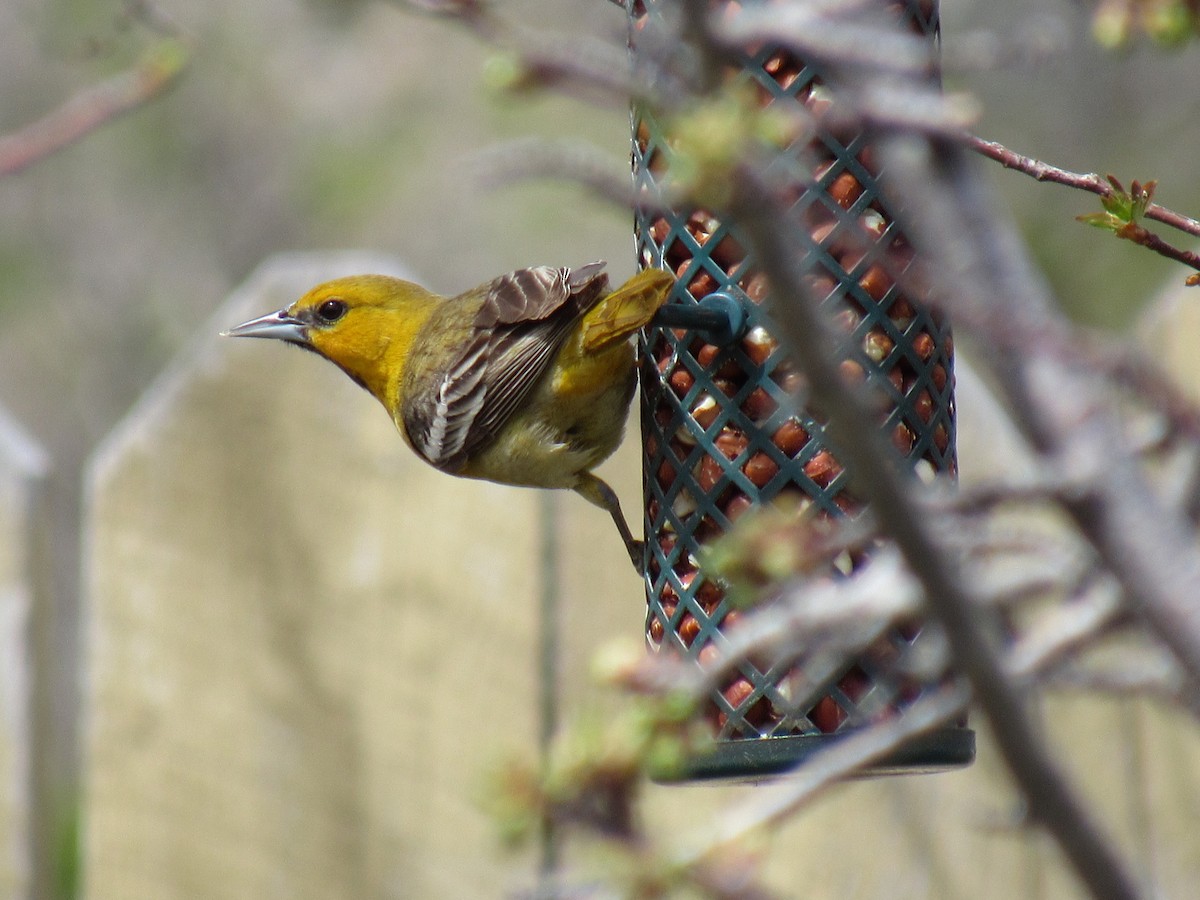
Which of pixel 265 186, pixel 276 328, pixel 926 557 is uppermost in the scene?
pixel 265 186

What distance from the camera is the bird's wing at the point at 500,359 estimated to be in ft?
12.0

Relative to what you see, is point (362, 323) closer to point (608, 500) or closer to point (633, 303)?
point (608, 500)

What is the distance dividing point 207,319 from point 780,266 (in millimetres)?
9124

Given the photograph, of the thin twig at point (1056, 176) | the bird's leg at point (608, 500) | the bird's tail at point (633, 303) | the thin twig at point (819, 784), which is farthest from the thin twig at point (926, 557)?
the bird's leg at point (608, 500)

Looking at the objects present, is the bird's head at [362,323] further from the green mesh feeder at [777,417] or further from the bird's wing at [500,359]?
the green mesh feeder at [777,417]

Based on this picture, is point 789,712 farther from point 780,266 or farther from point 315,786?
point 780,266

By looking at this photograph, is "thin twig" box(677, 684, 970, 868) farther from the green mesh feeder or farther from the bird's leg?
the bird's leg

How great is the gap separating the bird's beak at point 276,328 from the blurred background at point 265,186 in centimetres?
480

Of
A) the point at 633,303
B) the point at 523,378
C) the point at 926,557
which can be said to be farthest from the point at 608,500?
the point at 926,557

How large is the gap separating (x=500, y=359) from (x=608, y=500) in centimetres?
43

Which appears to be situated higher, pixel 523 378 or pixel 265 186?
pixel 265 186

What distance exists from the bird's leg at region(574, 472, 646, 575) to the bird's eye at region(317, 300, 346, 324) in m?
0.90

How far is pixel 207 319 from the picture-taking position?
9.65m

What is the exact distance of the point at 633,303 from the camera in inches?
127
